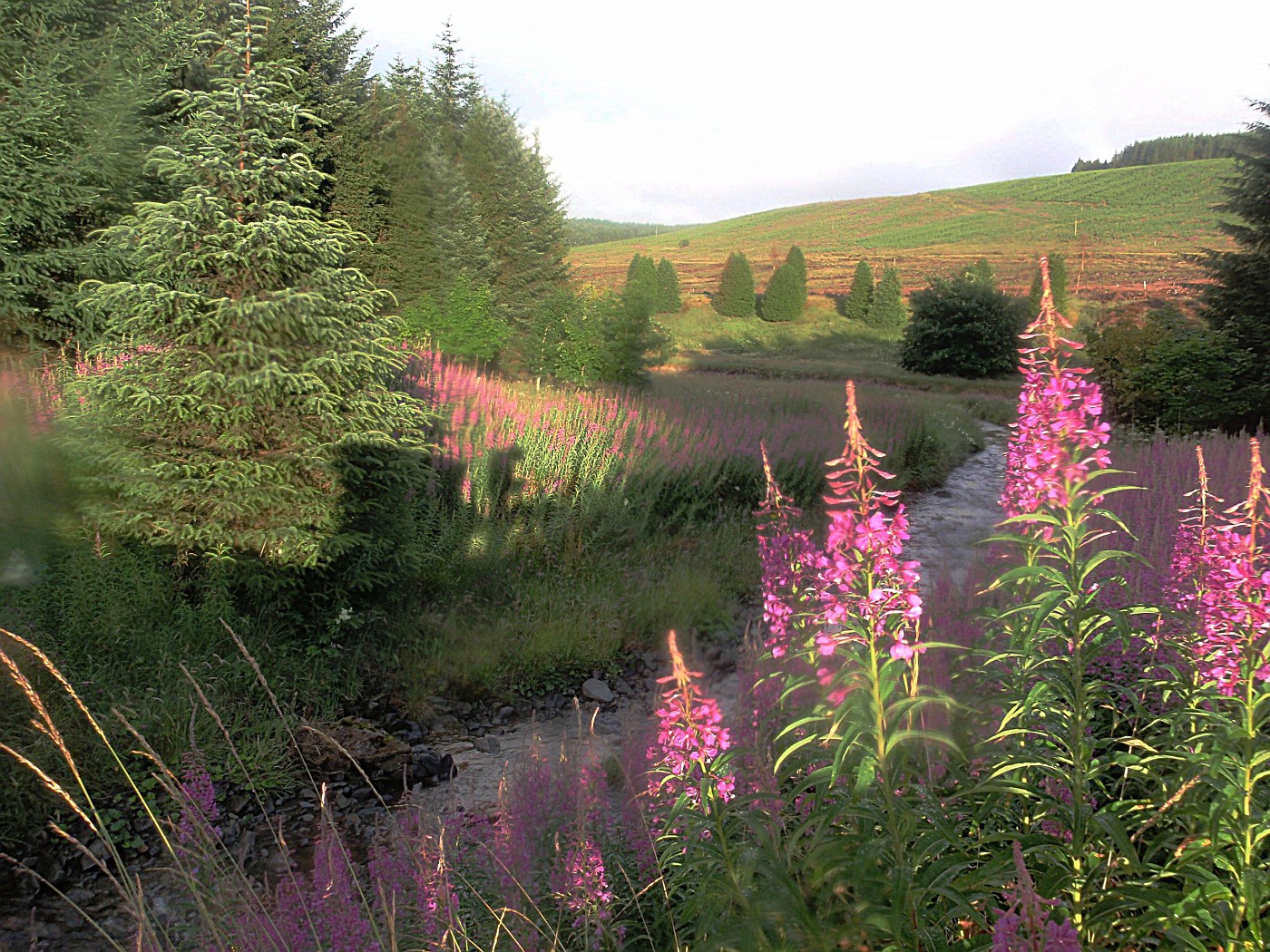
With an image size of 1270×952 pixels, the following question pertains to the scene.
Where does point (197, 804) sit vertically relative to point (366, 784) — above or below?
above

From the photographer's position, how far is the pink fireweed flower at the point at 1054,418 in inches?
71.9

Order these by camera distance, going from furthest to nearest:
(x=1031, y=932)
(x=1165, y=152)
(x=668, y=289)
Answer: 1. (x=1165, y=152)
2. (x=668, y=289)
3. (x=1031, y=932)

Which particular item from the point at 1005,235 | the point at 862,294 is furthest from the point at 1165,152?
the point at 862,294

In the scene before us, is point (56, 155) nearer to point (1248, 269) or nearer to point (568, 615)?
point (568, 615)

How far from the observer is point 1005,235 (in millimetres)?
79062

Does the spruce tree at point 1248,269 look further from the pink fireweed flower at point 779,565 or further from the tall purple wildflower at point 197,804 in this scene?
the tall purple wildflower at point 197,804

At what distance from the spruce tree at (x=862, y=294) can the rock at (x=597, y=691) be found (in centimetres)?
5046

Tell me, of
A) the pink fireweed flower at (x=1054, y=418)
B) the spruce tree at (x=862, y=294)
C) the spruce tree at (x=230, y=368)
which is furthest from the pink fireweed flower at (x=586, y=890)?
the spruce tree at (x=862, y=294)

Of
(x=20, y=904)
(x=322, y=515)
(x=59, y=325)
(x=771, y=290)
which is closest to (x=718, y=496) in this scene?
(x=322, y=515)

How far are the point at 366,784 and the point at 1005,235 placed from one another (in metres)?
88.6

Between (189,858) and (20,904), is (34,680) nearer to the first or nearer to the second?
(20,904)

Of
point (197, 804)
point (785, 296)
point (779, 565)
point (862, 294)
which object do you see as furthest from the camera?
point (785, 296)

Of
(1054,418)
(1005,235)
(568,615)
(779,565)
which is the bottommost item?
(568,615)

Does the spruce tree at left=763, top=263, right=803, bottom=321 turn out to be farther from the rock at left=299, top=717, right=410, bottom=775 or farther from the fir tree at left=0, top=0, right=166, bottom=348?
the rock at left=299, top=717, right=410, bottom=775
